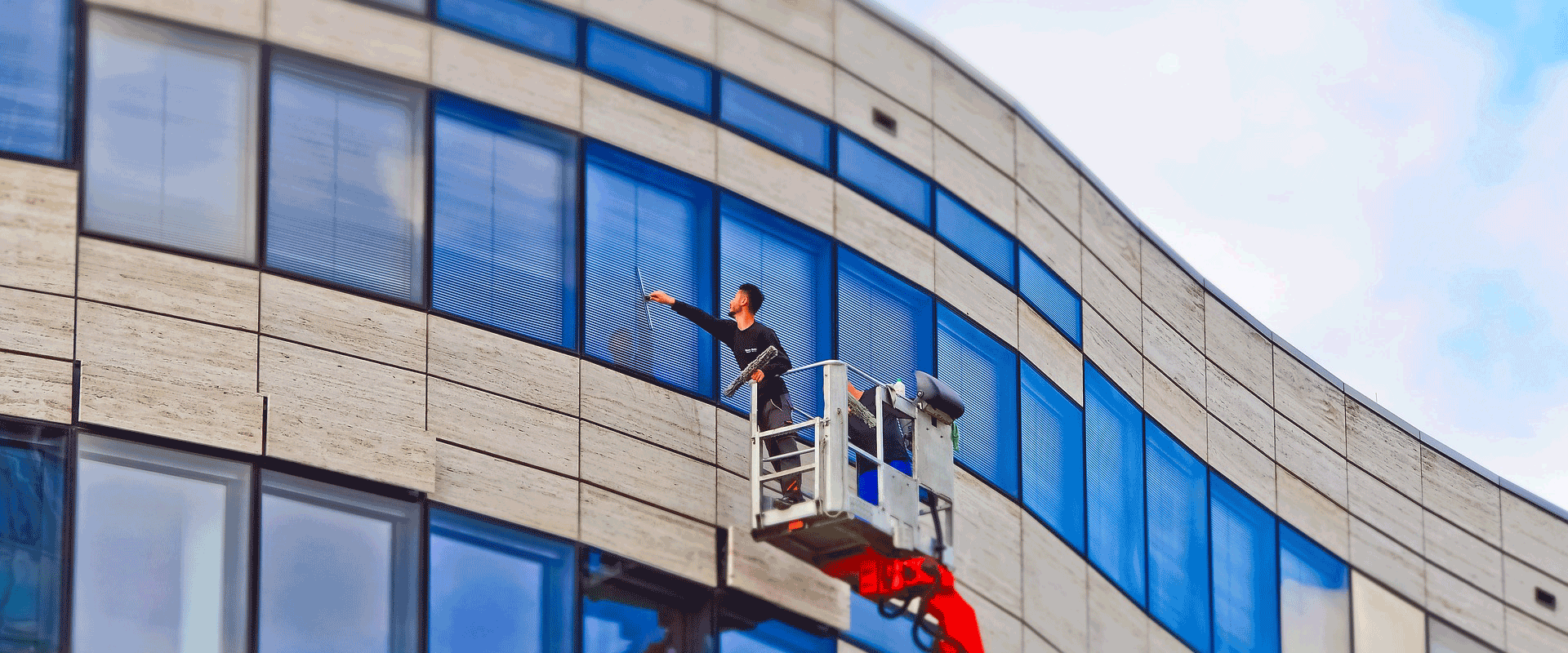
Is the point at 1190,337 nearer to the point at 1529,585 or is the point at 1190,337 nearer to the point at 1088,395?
the point at 1088,395

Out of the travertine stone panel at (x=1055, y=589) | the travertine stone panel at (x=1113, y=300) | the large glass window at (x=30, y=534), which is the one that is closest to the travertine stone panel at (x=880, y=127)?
the travertine stone panel at (x=1113, y=300)

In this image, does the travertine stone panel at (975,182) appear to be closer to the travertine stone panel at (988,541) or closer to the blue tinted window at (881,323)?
the blue tinted window at (881,323)

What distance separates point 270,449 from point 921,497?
635 cm

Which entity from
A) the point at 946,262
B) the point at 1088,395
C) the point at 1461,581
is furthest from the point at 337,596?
the point at 1461,581

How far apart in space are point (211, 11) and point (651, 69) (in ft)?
15.9

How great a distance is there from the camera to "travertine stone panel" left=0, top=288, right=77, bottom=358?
61.0 feet

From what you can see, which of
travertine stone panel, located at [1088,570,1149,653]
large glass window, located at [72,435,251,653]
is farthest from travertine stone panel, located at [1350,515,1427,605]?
large glass window, located at [72,435,251,653]

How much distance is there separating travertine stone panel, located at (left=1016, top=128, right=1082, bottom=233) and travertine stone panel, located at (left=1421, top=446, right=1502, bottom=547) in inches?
A: 321

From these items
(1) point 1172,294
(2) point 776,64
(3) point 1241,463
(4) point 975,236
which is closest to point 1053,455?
(4) point 975,236

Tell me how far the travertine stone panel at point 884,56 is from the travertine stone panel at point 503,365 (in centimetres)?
619

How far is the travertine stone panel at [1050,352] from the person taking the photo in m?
27.1

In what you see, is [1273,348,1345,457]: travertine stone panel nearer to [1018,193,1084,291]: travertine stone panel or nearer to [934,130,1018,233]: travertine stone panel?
[1018,193,1084,291]: travertine stone panel

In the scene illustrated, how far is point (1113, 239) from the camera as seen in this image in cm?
2964

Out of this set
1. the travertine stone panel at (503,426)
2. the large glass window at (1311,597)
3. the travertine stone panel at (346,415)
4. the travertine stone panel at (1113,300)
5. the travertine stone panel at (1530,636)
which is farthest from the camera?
the travertine stone panel at (1530,636)
